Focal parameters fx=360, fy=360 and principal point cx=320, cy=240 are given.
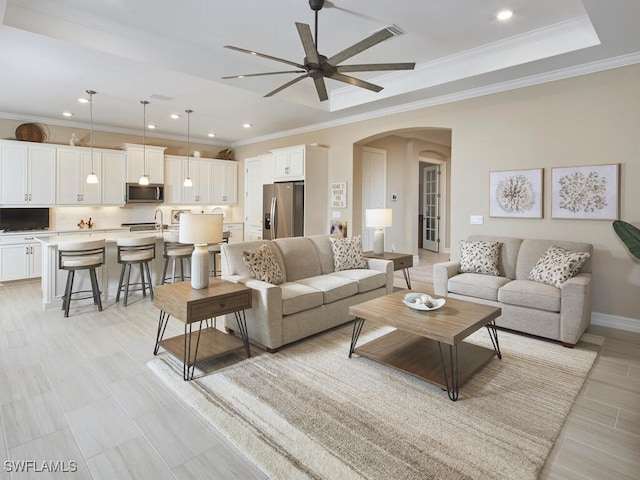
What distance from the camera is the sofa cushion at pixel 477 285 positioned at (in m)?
3.96

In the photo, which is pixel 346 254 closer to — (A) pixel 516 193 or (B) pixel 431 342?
(B) pixel 431 342

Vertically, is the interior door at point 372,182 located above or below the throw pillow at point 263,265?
above

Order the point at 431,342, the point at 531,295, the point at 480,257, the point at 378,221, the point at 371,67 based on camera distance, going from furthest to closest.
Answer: the point at 378,221, the point at 480,257, the point at 531,295, the point at 431,342, the point at 371,67

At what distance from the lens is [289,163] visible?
6.88 metres

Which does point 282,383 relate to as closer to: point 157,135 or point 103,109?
point 103,109

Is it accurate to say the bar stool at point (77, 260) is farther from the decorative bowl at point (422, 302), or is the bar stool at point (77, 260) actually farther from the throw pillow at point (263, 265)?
the decorative bowl at point (422, 302)

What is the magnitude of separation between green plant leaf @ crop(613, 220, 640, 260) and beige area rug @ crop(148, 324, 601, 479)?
1.01 m

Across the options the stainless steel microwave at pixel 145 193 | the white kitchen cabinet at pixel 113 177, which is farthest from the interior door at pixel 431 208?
the white kitchen cabinet at pixel 113 177

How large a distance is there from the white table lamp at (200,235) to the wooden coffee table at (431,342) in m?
1.37

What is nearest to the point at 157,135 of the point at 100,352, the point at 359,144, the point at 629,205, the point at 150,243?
the point at 150,243

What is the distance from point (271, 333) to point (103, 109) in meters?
5.29

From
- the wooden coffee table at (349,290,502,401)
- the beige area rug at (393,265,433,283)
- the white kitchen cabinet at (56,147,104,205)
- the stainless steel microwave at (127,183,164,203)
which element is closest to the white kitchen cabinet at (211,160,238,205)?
the stainless steel microwave at (127,183,164,203)

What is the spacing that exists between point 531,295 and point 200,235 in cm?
326

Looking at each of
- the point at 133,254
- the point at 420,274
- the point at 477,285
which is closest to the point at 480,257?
the point at 477,285
